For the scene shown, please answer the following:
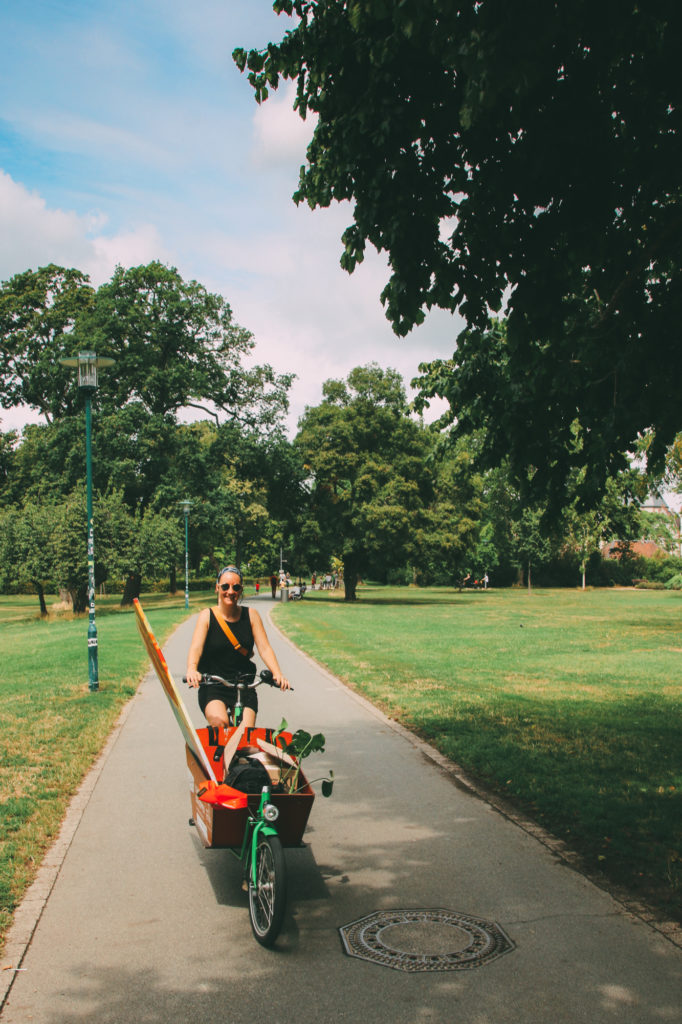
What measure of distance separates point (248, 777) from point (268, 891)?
0.74 meters

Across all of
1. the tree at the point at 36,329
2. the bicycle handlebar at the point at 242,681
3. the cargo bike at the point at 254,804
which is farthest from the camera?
the tree at the point at 36,329

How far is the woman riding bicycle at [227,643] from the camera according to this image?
5.62 metres

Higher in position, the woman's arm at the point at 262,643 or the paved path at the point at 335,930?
the woman's arm at the point at 262,643

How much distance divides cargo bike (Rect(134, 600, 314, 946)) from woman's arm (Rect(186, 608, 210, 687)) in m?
0.10

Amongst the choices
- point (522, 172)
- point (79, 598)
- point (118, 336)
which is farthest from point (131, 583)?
point (522, 172)

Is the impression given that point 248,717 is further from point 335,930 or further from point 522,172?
point 522,172

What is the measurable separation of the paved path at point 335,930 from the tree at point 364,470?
3989 cm

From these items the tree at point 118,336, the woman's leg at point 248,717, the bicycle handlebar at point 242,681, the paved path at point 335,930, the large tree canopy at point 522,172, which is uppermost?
the tree at point 118,336

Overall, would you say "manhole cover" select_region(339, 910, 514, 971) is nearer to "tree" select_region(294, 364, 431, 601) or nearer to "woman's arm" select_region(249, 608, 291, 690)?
"woman's arm" select_region(249, 608, 291, 690)

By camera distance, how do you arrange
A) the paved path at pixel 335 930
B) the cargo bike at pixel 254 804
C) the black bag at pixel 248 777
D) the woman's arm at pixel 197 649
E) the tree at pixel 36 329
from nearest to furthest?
the paved path at pixel 335 930, the cargo bike at pixel 254 804, the black bag at pixel 248 777, the woman's arm at pixel 197 649, the tree at pixel 36 329

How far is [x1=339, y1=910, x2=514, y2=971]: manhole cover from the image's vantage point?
383 cm

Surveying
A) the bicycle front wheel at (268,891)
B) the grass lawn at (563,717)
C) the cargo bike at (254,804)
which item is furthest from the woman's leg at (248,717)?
the grass lawn at (563,717)

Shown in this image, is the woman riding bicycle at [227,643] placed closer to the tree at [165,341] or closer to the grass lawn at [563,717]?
the grass lawn at [563,717]

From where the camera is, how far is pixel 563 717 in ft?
35.0
